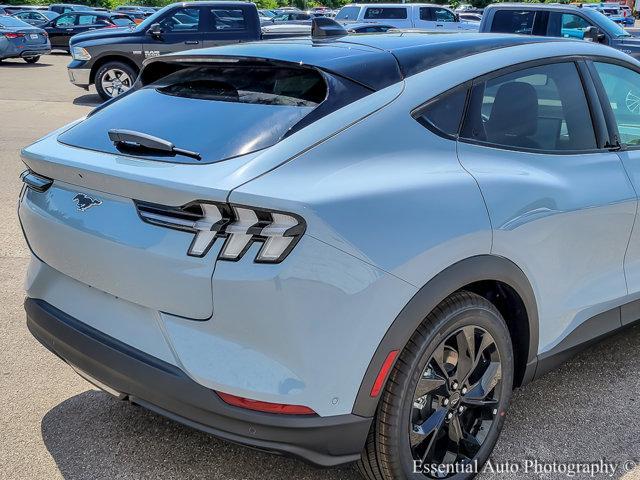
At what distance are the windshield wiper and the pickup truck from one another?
1099cm

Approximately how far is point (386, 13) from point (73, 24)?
40.6 ft

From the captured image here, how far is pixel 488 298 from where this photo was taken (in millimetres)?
2682

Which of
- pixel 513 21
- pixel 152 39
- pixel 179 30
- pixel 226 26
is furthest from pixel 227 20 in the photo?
pixel 513 21

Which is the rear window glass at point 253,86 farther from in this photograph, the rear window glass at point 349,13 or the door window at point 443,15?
the door window at point 443,15

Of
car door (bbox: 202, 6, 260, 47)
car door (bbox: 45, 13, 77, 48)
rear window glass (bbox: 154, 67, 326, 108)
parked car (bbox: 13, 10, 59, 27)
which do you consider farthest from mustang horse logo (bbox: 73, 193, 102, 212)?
parked car (bbox: 13, 10, 59, 27)

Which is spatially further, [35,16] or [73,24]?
[35,16]

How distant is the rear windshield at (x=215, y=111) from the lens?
2258 millimetres

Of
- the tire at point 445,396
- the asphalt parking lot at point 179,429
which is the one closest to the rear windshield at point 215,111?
the tire at point 445,396

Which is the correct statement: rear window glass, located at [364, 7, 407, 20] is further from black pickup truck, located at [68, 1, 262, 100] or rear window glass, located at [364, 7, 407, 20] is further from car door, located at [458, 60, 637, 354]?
car door, located at [458, 60, 637, 354]

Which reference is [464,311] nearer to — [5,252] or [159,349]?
[159,349]

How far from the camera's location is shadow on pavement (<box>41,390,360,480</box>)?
2660 millimetres

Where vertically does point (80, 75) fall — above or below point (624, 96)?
below

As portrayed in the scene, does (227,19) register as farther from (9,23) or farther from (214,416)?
(214,416)

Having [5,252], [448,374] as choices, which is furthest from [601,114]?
[5,252]
